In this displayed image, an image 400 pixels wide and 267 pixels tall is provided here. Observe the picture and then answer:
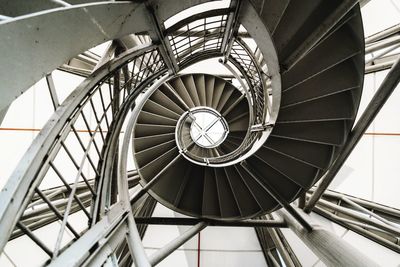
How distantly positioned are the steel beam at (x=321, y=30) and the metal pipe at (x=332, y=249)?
2.41 meters

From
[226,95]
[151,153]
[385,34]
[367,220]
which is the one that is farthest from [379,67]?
[151,153]

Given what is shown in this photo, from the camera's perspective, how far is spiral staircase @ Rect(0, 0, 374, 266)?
2045 mm

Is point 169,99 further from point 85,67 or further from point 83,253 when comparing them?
point 83,253

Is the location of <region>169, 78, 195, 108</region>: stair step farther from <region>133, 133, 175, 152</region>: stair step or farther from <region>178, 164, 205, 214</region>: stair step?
<region>178, 164, 205, 214</region>: stair step

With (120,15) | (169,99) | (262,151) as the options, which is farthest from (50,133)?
(169,99)

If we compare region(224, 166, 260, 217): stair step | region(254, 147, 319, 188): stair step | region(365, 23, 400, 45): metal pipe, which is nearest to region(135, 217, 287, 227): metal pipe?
region(224, 166, 260, 217): stair step

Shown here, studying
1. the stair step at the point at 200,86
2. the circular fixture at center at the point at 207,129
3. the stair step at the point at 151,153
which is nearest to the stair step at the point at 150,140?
the stair step at the point at 151,153

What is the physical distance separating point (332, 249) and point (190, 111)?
4669 mm

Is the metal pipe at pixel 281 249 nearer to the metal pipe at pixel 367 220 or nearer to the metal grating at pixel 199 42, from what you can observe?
the metal pipe at pixel 367 220

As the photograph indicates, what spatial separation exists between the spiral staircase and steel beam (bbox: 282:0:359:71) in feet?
0.04

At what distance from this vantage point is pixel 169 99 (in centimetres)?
711

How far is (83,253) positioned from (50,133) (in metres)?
1.08

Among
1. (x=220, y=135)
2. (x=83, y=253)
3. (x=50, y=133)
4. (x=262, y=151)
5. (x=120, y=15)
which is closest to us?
(x=120, y=15)

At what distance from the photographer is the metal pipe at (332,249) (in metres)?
3.21
